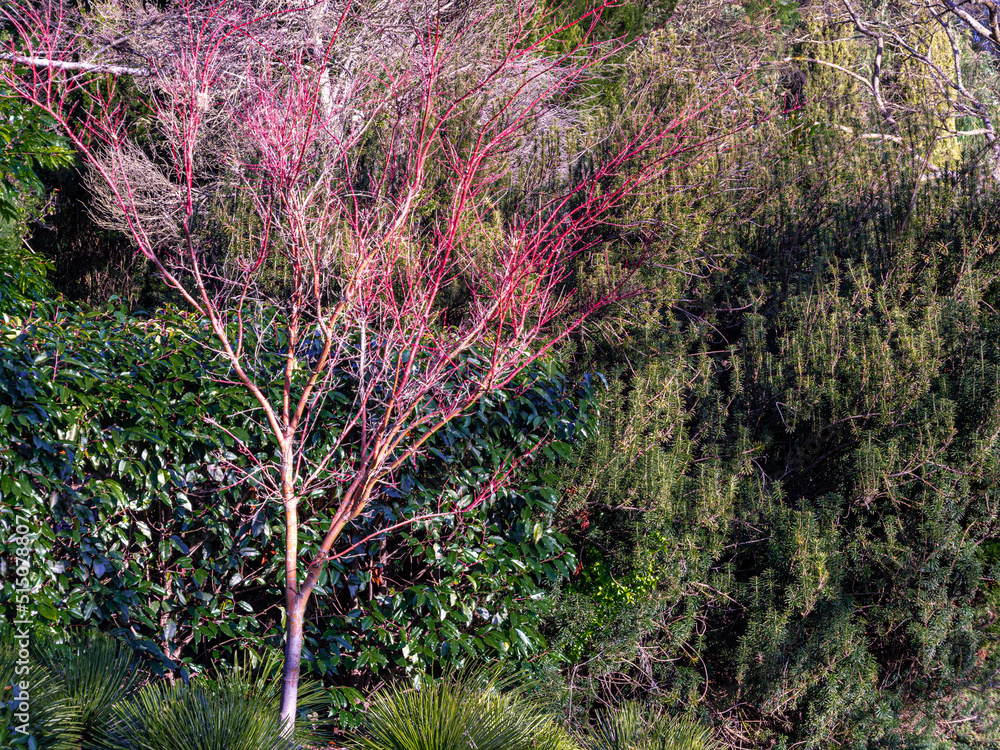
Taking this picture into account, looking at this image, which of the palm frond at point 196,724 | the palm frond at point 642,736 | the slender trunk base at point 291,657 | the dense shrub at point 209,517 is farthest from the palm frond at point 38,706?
the palm frond at point 642,736

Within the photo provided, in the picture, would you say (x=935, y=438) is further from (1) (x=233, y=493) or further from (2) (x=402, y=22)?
(2) (x=402, y=22)

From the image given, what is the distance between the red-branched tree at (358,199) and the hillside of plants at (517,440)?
0.05 metres

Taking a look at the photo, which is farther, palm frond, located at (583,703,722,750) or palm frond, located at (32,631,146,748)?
palm frond, located at (583,703,722,750)

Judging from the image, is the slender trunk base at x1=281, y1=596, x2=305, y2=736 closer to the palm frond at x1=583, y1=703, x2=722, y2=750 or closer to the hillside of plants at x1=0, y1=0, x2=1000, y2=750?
the hillside of plants at x1=0, y1=0, x2=1000, y2=750

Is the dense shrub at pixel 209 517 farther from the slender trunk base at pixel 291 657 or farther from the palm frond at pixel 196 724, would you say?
the palm frond at pixel 196 724

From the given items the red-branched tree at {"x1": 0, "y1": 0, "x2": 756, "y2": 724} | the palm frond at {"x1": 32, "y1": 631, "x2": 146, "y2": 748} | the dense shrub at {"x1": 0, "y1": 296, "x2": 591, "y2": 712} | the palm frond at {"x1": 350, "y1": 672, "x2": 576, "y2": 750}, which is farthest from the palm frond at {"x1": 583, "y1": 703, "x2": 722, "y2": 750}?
the palm frond at {"x1": 32, "y1": 631, "x2": 146, "y2": 748}

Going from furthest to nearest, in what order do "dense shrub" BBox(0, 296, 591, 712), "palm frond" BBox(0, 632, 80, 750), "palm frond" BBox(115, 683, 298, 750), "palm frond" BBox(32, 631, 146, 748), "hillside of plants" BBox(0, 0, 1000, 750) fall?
"dense shrub" BBox(0, 296, 591, 712) → "hillside of plants" BBox(0, 0, 1000, 750) → "palm frond" BBox(32, 631, 146, 748) → "palm frond" BBox(115, 683, 298, 750) → "palm frond" BBox(0, 632, 80, 750)

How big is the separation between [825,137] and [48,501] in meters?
5.86

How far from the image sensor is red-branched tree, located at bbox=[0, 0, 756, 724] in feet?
9.23

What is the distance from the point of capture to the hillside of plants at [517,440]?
2889 mm

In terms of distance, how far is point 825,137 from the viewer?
6.10 meters

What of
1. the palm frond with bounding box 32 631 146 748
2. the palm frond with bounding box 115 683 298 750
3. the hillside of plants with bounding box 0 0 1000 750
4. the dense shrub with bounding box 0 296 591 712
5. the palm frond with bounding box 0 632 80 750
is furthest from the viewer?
the dense shrub with bounding box 0 296 591 712

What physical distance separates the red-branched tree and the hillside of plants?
0.05 metres

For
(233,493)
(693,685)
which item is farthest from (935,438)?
(233,493)
